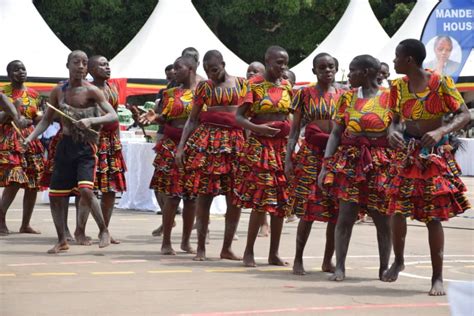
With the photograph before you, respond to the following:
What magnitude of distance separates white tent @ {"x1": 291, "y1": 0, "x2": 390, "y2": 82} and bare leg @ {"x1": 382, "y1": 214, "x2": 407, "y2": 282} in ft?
69.4

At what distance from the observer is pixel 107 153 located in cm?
1223

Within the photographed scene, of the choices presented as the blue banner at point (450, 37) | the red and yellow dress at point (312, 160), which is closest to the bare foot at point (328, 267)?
the red and yellow dress at point (312, 160)

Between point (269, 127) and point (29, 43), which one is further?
point (29, 43)

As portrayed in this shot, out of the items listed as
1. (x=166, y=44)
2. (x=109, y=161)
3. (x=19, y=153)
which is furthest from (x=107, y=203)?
(x=166, y=44)

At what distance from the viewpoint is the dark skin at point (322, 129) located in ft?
32.0

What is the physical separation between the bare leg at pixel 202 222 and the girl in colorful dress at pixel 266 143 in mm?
619

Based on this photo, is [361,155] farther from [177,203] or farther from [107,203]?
[107,203]

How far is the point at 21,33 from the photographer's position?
26969 millimetres

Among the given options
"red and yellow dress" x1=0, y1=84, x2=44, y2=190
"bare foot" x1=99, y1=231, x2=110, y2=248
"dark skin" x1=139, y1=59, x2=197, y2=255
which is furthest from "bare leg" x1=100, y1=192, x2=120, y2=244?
"dark skin" x1=139, y1=59, x2=197, y2=255

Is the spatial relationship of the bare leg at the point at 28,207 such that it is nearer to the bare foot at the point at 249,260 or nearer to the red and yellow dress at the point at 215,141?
the red and yellow dress at the point at 215,141

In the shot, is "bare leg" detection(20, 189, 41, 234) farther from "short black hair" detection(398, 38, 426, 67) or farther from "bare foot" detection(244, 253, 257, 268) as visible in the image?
"short black hair" detection(398, 38, 426, 67)

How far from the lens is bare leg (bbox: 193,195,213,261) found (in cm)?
1075

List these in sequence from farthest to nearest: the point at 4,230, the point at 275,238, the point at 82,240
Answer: the point at 4,230 → the point at 82,240 → the point at 275,238

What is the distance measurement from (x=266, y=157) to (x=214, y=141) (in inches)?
29.8
